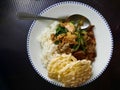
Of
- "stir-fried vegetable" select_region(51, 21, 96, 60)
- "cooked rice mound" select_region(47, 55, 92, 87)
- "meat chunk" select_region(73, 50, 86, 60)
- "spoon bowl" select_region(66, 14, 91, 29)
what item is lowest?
Answer: "cooked rice mound" select_region(47, 55, 92, 87)

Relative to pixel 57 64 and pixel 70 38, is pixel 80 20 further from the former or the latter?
pixel 57 64

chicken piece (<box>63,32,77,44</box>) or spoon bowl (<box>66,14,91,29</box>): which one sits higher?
spoon bowl (<box>66,14,91,29</box>)

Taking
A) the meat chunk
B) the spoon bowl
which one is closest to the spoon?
the spoon bowl

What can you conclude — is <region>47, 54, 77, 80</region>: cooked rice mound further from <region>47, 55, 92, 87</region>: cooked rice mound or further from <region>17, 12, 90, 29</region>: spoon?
<region>17, 12, 90, 29</region>: spoon

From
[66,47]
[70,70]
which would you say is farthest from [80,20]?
[70,70]

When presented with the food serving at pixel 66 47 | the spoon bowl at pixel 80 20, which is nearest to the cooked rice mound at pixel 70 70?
the food serving at pixel 66 47

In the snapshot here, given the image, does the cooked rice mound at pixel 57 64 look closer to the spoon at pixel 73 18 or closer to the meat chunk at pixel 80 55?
the meat chunk at pixel 80 55
